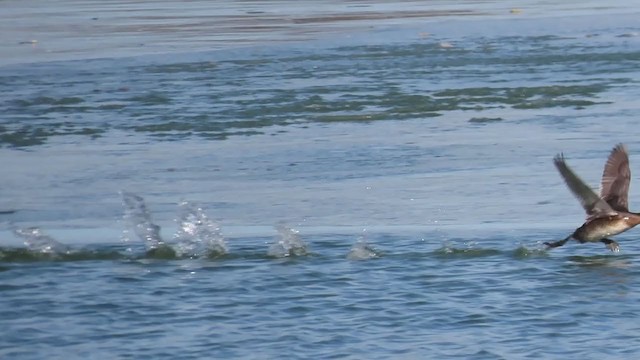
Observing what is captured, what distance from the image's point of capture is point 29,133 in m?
15.6

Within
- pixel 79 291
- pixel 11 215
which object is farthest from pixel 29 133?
pixel 79 291

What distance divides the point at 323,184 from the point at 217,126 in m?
3.44

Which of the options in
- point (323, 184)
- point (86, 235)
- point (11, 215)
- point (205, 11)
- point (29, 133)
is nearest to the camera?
point (86, 235)

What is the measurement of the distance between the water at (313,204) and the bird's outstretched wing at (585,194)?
1.11 feet

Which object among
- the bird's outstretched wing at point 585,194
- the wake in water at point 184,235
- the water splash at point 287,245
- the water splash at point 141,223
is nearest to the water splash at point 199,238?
the wake in water at point 184,235

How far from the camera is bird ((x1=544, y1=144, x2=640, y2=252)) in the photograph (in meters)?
9.63

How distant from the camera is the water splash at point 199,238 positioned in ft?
34.0

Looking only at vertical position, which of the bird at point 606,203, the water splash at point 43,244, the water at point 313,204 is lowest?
the water at point 313,204

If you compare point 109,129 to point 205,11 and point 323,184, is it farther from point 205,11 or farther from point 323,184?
point 205,11

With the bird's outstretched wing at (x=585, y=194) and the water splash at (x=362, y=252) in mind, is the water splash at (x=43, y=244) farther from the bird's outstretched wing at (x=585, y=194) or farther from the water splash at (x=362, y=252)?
the bird's outstretched wing at (x=585, y=194)

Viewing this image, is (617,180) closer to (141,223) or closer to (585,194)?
(585,194)

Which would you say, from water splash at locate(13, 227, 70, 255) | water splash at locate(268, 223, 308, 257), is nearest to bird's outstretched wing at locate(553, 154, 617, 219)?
water splash at locate(268, 223, 308, 257)

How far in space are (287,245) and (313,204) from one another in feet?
5.31

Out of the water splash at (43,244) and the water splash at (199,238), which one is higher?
the water splash at (43,244)
